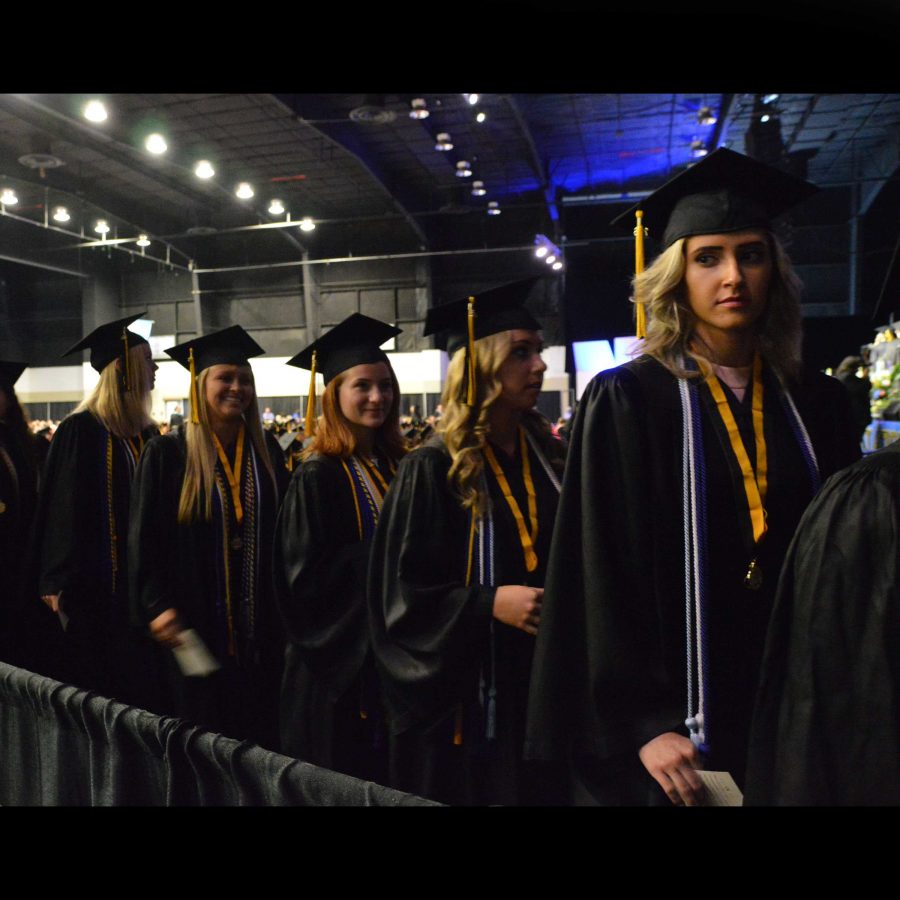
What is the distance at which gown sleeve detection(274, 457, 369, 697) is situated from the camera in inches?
109

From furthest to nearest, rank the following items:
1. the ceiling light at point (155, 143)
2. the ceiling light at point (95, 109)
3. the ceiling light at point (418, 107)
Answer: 1. the ceiling light at point (155, 143)
2. the ceiling light at point (418, 107)
3. the ceiling light at point (95, 109)

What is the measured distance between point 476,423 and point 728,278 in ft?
3.26

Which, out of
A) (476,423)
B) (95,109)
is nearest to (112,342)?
(476,423)

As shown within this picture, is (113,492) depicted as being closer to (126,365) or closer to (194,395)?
(126,365)

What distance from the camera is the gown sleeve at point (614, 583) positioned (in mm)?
1446

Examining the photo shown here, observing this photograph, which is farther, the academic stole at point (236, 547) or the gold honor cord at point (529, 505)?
the academic stole at point (236, 547)

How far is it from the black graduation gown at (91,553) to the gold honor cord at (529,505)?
207cm

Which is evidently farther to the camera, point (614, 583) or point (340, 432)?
point (340, 432)

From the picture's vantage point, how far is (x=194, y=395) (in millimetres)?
3416

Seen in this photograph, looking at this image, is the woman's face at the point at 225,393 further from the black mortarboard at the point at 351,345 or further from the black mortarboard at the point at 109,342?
the black mortarboard at the point at 109,342

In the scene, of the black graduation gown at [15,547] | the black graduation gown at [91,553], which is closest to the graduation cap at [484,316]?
the black graduation gown at [91,553]

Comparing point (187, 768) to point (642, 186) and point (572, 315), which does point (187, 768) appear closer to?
point (572, 315)

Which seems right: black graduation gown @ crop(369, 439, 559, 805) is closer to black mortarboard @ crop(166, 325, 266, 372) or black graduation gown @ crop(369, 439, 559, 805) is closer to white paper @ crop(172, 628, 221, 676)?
white paper @ crop(172, 628, 221, 676)

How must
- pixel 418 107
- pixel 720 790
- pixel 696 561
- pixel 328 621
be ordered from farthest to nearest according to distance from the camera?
pixel 418 107 → pixel 328 621 → pixel 696 561 → pixel 720 790
